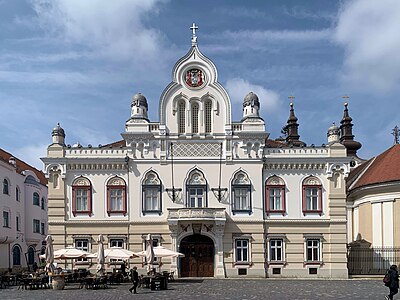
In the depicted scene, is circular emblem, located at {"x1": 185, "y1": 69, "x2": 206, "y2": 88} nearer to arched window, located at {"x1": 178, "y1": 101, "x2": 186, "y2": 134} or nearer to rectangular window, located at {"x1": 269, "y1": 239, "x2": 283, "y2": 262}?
arched window, located at {"x1": 178, "y1": 101, "x2": 186, "y2": 134}

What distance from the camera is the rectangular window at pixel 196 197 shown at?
4456 centimetres

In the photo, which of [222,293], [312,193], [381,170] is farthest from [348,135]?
[222,293]

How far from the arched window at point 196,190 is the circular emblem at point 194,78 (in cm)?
651

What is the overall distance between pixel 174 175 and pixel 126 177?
3486 millimetres

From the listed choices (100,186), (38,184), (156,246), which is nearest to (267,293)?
(156,246)

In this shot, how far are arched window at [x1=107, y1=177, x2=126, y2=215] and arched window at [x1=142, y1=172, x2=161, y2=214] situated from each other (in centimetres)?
152

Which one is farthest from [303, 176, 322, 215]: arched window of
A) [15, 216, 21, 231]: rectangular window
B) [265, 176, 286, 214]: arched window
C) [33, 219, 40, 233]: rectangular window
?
[33, 219, 40, 233]: rectangular window

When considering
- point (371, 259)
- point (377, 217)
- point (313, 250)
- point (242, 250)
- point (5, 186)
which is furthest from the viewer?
point (5, 186)

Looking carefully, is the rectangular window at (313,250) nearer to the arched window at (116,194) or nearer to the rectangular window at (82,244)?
the arched window at (116,194)

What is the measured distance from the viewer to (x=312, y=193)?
44.9 meters

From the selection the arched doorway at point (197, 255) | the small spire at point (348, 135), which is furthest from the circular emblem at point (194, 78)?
the small spire at point (348, 135)

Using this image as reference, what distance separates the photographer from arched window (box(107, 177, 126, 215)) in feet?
146

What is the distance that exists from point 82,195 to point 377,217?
23.7 metres

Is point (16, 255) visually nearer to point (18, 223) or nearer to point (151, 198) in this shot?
point (18, 223)
